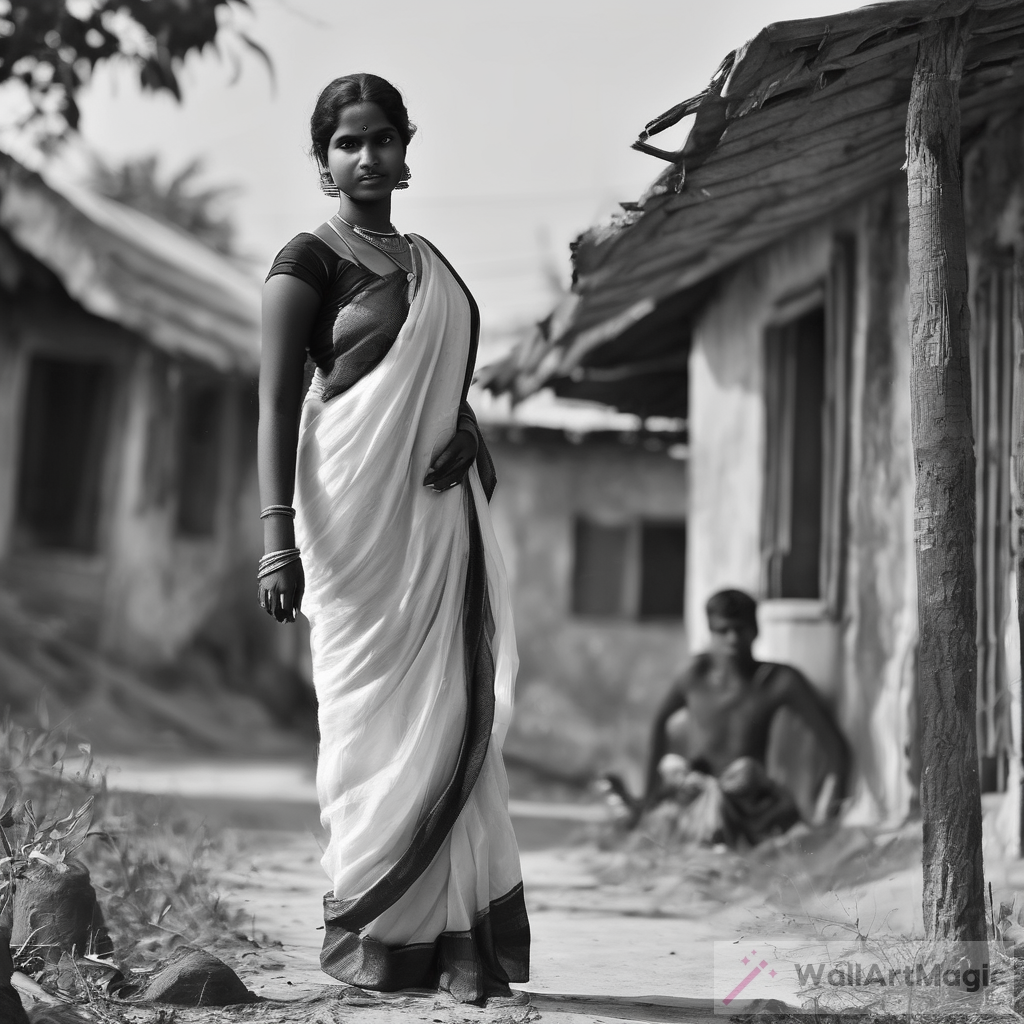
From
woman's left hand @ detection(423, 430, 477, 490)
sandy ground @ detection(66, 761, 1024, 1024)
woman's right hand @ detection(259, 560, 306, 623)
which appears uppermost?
→ woman's left hand @ detection(423, 430, 477, 490)

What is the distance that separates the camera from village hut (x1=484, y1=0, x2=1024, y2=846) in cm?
422

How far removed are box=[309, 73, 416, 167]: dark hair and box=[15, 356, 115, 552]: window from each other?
1112 cm

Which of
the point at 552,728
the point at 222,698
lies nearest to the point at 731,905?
the point at 552,728

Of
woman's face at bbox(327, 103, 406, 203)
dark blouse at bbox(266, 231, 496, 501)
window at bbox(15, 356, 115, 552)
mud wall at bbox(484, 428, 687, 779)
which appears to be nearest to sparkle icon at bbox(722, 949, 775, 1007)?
dark blouse at bbox(266, 231, 496, 501)

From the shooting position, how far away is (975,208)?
5.49 metres

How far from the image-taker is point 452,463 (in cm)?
333

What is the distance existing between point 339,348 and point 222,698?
36.2ft

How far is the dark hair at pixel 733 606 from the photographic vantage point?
263 inches

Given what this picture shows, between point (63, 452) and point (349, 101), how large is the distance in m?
11.6

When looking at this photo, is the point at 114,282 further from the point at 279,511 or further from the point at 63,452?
the point at 279,511

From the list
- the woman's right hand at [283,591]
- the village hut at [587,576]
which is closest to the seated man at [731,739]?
the woman's right hand at [283,591]

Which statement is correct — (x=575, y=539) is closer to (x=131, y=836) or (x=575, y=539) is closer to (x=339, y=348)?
(x=131, y=836)

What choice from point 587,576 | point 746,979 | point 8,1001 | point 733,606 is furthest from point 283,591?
point 587,576

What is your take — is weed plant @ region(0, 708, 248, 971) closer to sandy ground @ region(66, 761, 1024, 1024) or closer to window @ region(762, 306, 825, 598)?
sandy ground @ region(66, 761, 1024, 1024)
